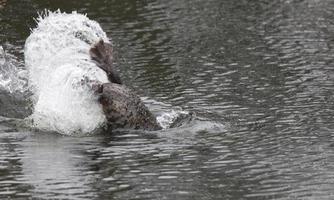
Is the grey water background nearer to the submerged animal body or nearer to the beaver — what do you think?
the beaver

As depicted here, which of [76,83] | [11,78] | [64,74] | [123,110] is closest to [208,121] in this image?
[123,110]

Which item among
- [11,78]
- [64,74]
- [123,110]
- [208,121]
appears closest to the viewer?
[123,110]

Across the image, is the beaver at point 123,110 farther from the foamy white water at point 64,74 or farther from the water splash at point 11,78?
the water splash at point 11,78

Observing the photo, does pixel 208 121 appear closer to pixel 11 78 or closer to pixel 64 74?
pixel 64 74

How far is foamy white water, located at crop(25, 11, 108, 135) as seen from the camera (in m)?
13.2

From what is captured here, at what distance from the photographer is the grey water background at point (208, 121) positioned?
10.5 m

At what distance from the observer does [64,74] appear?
545 inches

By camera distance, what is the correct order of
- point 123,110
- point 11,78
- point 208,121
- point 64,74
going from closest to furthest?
point 123,110, point 208,121, point 64,74, point 11,78

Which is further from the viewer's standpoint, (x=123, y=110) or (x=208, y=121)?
(x=208, y=121)

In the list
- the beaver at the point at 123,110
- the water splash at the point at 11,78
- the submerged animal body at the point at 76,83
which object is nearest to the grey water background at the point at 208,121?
the beaver at the point at 123,110

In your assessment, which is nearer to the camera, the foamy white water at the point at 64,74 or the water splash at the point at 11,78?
the foamy white water at the point at 64,74

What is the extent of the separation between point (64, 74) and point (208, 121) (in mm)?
2266

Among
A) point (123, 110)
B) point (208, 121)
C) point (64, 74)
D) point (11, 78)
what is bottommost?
point (208, 121)

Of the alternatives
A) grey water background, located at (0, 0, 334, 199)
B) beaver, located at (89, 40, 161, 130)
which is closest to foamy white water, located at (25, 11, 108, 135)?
beaver, located at (89, 40, 161, 130)
